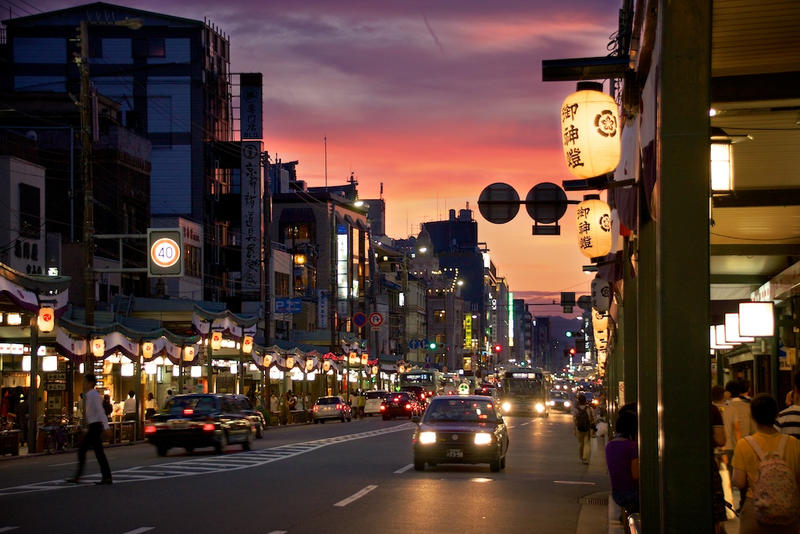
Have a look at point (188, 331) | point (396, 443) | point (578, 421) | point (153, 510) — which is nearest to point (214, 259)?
point (188, 331)

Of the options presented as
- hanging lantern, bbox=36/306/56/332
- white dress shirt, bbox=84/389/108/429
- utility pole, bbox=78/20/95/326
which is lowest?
white dress shirt, bbox=84/389/108/429

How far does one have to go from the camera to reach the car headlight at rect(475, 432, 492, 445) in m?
26.1

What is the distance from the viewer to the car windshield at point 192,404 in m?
33.2

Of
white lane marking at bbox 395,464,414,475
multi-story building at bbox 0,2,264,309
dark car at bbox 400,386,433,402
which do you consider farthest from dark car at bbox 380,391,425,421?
white lane marking at bbox 395,464,414,475

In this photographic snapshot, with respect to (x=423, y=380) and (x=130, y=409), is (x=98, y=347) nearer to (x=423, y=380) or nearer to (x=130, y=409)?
(x=130, y=409)

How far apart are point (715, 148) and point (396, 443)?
27383 mm

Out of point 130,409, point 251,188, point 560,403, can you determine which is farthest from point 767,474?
point 560,403

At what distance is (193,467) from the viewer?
2758 centimetres

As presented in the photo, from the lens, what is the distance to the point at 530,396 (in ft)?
262

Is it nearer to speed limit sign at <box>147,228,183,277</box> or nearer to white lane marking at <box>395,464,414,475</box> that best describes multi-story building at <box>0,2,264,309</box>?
speed limit sign at <box>147,228,183,277</box>

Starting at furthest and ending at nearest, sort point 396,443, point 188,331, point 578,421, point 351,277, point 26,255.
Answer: point 351,277, point 188,331, point 26,255, point 396,443, point 578,421

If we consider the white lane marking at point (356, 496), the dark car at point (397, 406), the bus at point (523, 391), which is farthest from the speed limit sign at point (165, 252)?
the bus at point (523, 391)

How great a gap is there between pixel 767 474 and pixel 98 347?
1413 inches

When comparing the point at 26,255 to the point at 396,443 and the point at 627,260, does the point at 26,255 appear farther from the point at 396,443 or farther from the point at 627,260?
the point at 627,260
